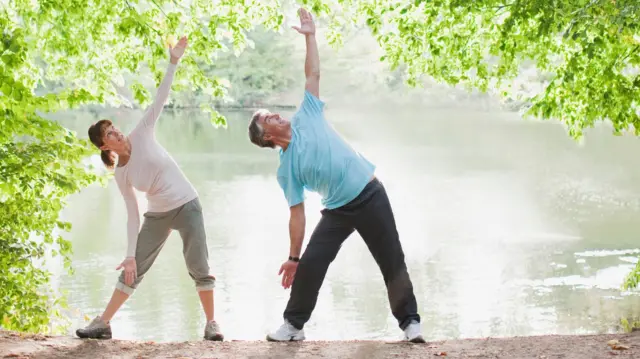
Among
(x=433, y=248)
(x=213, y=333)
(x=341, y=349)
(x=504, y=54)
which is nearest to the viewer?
(x=341, y=349)

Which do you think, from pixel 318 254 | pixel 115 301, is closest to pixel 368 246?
pixel 318 254

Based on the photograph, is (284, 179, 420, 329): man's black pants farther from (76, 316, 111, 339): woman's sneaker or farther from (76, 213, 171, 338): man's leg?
(76, 316, 111, 339): woman's sneaker

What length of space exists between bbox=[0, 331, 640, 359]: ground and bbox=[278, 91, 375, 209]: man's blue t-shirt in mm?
857

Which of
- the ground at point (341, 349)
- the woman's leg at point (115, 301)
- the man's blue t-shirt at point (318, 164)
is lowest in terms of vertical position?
the ground at point (341, 349)

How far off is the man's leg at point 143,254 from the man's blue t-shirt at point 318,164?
0.89 m

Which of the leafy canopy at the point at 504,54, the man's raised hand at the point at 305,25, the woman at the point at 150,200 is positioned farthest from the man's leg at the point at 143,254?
the leafy canopy at the point at 504,54

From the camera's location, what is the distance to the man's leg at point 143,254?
550 cm

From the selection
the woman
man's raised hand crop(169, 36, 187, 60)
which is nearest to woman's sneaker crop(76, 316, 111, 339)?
the woman

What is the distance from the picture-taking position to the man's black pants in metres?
5.12

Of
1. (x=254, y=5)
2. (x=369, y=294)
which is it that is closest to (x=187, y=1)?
(x=254, y=5)

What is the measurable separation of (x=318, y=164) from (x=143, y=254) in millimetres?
1318

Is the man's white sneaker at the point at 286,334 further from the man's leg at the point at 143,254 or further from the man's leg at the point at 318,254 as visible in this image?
the man's leg at the point at 143,254

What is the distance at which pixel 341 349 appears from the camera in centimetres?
515

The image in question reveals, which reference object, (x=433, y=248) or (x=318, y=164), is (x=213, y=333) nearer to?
(x=318, y=164)
